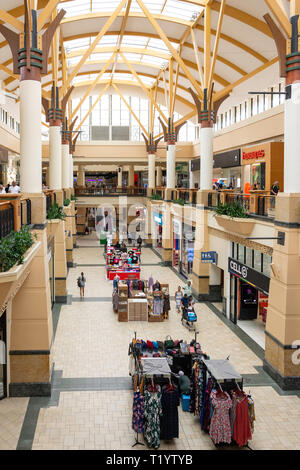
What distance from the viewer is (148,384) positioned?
9.13 metres

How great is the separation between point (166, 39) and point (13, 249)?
50.5ft

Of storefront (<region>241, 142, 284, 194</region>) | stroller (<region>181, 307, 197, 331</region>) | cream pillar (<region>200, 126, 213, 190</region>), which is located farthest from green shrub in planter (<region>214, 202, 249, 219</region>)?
cream pillar (<region>200, 126, 213, 190</region>)

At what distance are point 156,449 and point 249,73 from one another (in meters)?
20.6

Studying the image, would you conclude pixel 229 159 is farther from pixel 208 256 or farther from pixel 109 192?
pixel 109 192

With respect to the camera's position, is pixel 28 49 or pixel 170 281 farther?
pixel 170 281

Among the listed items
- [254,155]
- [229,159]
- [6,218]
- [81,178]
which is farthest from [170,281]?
[81,178]

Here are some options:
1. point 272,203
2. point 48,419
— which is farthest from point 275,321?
point 48,419

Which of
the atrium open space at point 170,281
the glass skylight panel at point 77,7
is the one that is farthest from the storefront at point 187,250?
the glass skylight panel at point 77,7

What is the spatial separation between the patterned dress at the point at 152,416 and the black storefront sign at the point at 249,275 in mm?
6037

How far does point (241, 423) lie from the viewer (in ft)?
28.5

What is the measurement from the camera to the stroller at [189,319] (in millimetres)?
16261

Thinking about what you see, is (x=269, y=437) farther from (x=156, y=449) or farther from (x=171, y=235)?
(x=171, y=235)

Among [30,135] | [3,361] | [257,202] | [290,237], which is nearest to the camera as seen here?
[3,361]

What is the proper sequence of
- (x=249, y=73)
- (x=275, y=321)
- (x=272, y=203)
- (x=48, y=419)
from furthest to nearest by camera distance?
(x=249, y=73) → (x=272, y=203) → (x=275, y=321) → (x=48, y=419)
